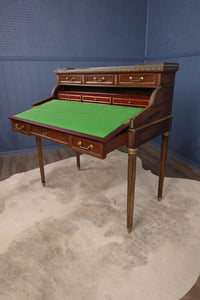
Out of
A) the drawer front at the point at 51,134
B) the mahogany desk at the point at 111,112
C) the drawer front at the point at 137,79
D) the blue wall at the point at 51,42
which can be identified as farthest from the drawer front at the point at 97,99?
the blue wall at the point at 51,42

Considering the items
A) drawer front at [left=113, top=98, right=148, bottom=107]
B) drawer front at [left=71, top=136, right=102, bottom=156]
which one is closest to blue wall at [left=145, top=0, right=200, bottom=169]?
drawer front at [left=113, top=98, right=148, bottom=107]

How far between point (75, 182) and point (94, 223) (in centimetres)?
85

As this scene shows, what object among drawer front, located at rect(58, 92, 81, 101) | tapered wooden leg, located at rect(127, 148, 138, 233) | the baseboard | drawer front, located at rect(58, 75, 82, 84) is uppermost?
drawer front, located at rect(58, 75, 82, 84)

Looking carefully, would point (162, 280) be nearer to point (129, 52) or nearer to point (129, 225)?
point (129, 225)

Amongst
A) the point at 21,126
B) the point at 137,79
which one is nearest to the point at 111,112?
the point at 137,79

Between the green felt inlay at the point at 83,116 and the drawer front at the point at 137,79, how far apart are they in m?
0.21

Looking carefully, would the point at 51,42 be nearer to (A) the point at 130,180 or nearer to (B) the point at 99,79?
(B) the point at 99,79

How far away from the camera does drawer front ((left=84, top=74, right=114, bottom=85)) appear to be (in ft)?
6.42

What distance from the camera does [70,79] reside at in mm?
2326

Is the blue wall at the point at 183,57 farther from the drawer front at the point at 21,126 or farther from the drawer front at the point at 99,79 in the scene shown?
the drawer front at the point at 21,126

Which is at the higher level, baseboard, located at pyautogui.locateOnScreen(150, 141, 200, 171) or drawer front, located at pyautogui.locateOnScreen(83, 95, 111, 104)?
drawer front, located at pyautogui.locateOnScreen(83, 95, 111, 104)

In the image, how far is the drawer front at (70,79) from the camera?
7.30 feet

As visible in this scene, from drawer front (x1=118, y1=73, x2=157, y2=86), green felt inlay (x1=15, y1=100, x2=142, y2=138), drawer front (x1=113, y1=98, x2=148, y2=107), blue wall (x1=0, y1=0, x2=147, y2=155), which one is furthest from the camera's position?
blue wall (x1=0, y1=0, x2=147, y2=155)

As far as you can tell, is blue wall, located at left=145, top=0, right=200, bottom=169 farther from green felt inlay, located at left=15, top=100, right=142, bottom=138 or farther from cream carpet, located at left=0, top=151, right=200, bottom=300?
green felt inlay, located at left=15, top=100, right=142, bottom=138
